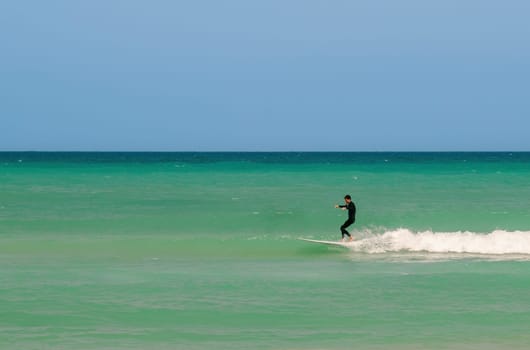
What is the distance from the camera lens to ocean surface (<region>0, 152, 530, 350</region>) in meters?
13.8

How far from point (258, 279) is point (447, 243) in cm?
758

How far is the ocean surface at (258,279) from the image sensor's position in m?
13.8

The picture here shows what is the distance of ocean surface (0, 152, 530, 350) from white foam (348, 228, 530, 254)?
0.17 feet

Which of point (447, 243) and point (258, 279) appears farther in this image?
point (447, 243)

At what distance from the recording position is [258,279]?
18828 millimetres

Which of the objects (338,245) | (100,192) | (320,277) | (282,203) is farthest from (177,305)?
(100,192)

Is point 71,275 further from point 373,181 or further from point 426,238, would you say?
point 373,181

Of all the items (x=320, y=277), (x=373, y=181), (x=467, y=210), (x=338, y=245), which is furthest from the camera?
(x=373, y=181)

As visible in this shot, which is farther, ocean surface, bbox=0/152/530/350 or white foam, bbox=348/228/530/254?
white foam, bbox=348/228/530/254

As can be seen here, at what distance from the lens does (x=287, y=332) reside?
45.8ft

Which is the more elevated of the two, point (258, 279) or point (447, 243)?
point (447, 243)

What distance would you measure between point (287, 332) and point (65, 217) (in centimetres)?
2294

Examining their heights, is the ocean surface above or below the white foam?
below

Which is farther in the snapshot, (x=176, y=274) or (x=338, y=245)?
(x=338, y=245)
